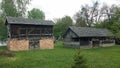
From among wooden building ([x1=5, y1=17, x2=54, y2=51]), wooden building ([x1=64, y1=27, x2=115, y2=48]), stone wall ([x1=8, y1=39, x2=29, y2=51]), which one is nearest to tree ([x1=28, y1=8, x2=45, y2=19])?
wooden building ([x1=64, y1=27, x2=115, y2=48])

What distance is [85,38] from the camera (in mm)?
48625

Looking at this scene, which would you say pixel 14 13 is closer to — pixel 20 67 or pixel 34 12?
pixel 34 12

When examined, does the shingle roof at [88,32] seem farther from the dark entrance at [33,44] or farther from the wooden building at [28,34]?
the dark entrance at [33,44]

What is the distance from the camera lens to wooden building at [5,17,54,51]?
133 ft

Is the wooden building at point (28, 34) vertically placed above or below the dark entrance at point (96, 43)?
above

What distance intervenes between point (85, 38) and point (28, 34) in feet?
46.8

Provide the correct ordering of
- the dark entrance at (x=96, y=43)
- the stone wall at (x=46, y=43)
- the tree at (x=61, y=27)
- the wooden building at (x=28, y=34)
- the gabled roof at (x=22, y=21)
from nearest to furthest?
the gabled roof at (x=22, y=21), the wooden building at (x=28, y=34), the stone wall at (x=46, y=43), the dark entrance at (x=96, y=43), the tree at (x=61, y=27)

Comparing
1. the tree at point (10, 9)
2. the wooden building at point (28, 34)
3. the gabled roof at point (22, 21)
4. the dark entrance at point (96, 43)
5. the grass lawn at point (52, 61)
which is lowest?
the grass lawn at point (52, 61)

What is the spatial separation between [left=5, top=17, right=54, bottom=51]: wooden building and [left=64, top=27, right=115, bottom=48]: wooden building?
5715mm

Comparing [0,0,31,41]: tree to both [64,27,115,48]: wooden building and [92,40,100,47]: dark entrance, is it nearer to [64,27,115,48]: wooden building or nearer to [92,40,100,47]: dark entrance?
[64,27,115,48]: wooden building

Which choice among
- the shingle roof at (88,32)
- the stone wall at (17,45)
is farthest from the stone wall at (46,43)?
the shingle roof at (88,32)

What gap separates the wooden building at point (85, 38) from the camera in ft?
154

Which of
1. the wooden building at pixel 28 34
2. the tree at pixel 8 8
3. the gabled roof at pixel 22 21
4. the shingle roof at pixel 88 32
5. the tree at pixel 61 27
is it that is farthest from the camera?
the tree at pixel 61 27

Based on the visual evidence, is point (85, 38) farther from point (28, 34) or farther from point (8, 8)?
point (8, 8)
